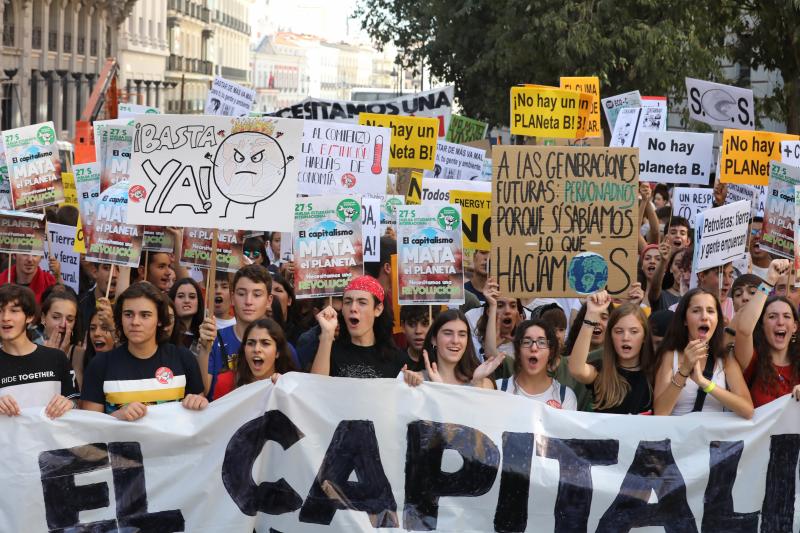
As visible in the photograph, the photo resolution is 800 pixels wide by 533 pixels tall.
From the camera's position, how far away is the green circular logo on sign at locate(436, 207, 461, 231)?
841 centimetres

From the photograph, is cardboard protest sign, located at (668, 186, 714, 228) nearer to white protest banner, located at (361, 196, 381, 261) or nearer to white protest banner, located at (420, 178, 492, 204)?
white protest banner, located at (420, 178, 492, 204)

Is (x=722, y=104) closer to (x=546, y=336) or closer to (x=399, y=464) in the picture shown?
(x=546, y=336)

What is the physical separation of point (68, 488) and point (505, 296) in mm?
2733

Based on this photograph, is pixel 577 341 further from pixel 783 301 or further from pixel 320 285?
pixel 320 285

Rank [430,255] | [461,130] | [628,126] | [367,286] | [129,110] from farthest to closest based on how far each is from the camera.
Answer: [461,130] < [129,110] < [628,126] < [430,255] < [367,286]

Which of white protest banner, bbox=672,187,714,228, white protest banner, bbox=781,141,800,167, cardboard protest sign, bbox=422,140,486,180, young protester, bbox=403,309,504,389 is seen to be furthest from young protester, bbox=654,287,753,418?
cardboard protest sign, bbox=422,140,486,180

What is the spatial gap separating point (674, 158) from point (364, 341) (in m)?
7.04

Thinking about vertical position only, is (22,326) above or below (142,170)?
below

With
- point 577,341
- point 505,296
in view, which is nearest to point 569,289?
point 505,296

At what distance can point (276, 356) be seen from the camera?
6926 mm

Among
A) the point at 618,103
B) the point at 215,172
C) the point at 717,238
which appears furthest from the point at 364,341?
the point at 618,103

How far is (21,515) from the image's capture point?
643 centimetres

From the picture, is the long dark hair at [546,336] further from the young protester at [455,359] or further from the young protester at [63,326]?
the young protester at [63,326]

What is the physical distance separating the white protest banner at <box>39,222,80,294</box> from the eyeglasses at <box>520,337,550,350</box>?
4348mm
